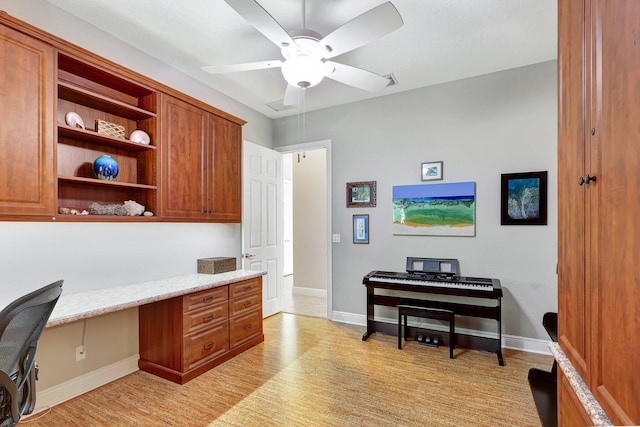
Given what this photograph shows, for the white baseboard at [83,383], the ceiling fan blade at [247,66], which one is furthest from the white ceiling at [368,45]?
the white baseboard at [83,383]

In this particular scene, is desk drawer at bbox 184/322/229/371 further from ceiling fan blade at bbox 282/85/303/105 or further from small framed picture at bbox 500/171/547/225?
small framed picture at bbox 500/171/547/225

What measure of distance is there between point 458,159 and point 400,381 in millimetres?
2402

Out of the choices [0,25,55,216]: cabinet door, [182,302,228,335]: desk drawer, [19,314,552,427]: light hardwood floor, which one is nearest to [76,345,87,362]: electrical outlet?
[19,314,552,427]: light hardwood floor

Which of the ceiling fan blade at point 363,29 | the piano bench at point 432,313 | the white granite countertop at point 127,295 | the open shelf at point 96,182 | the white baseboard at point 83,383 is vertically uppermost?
the ceiling fan blade at point 363,29

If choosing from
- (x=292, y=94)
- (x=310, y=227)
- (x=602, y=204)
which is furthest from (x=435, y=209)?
(x=602, y=204)

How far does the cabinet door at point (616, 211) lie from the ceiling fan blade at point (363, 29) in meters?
0.95

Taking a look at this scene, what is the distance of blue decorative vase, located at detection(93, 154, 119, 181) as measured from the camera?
2.33 m

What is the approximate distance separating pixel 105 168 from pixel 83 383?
5.67 ft

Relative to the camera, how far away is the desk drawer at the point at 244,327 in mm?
3004

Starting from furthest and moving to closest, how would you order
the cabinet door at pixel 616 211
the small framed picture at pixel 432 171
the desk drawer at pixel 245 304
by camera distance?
the small framed picture at pixel 432 171
the desk drawer at pixel 245 304
the cabinet door at pixel 616 211

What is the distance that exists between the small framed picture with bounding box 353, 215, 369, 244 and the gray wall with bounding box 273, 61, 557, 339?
0.27ft

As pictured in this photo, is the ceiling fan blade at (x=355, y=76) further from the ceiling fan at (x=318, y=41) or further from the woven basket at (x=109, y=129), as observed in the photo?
the woven basket at (x=109, y=129)

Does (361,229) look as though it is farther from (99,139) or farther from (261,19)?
(99,139)

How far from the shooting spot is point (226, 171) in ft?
11.0
